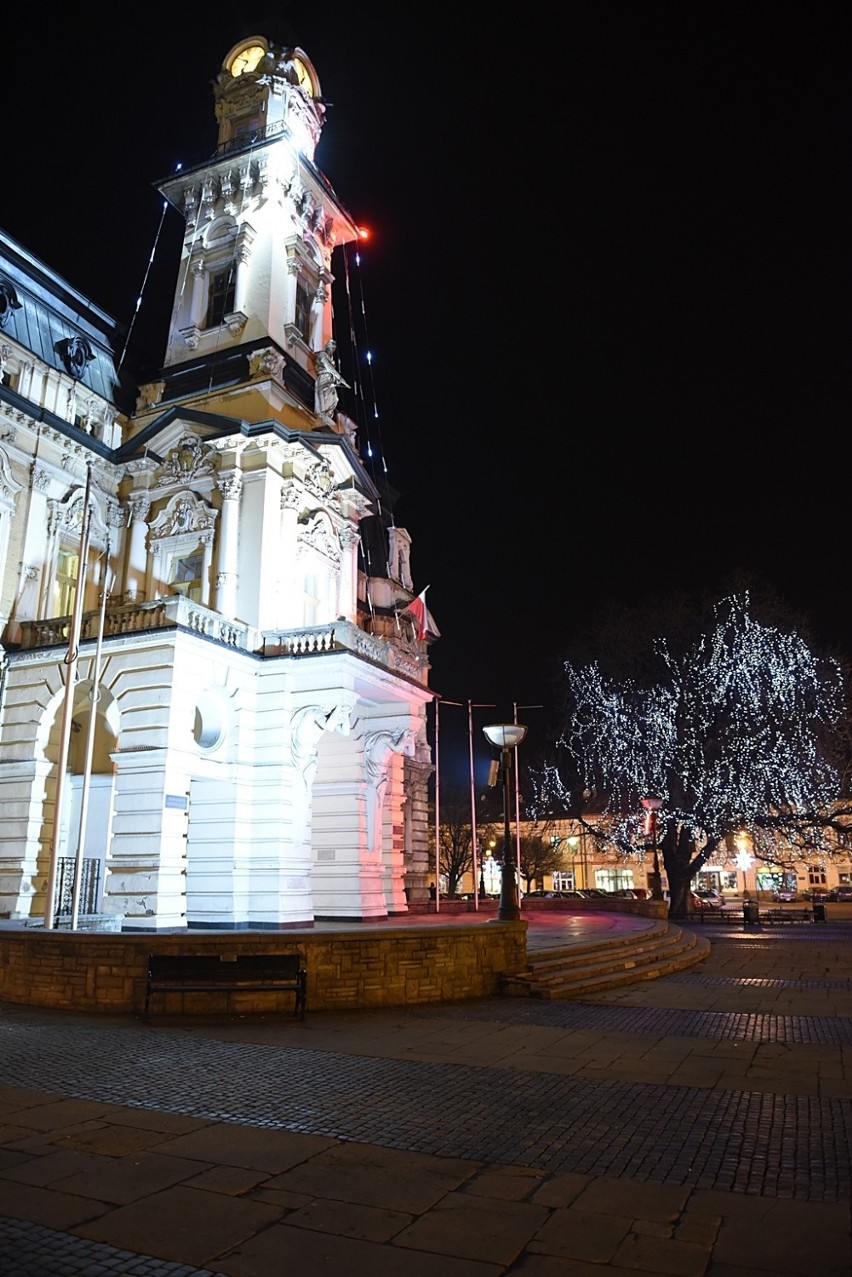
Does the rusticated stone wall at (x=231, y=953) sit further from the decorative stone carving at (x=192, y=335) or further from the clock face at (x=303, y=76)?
the clock face at (x=303, y=76)

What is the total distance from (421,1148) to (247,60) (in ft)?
143

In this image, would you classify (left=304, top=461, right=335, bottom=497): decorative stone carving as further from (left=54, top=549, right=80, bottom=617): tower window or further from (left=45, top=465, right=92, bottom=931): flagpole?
(left=45, top=465, right=92, bottom=931): flagpole

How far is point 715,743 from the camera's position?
38719 millimetres

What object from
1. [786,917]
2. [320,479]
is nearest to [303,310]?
[320,479]

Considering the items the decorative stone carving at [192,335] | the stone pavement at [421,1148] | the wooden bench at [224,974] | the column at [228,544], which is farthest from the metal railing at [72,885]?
the decorative stone carving at [192,335]

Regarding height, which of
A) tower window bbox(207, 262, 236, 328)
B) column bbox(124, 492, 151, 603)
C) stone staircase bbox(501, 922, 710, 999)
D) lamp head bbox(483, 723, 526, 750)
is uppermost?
tower window bbox(207, 262, 236, 328)

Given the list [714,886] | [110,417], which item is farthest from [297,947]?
[714,886]

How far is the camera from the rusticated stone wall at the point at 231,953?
517 inches

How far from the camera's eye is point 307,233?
3525 cm

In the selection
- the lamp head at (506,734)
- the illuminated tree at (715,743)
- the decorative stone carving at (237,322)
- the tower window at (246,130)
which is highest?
the tower window at (246,130)

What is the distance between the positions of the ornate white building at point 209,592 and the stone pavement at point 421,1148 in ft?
29.6

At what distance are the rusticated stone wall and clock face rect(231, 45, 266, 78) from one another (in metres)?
37.7

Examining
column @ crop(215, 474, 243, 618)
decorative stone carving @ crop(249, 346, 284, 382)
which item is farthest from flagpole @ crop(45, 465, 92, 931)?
decorative stone carving @ crop(249, 346, 284, 382)

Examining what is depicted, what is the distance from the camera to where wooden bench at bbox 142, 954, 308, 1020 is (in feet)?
41.3
